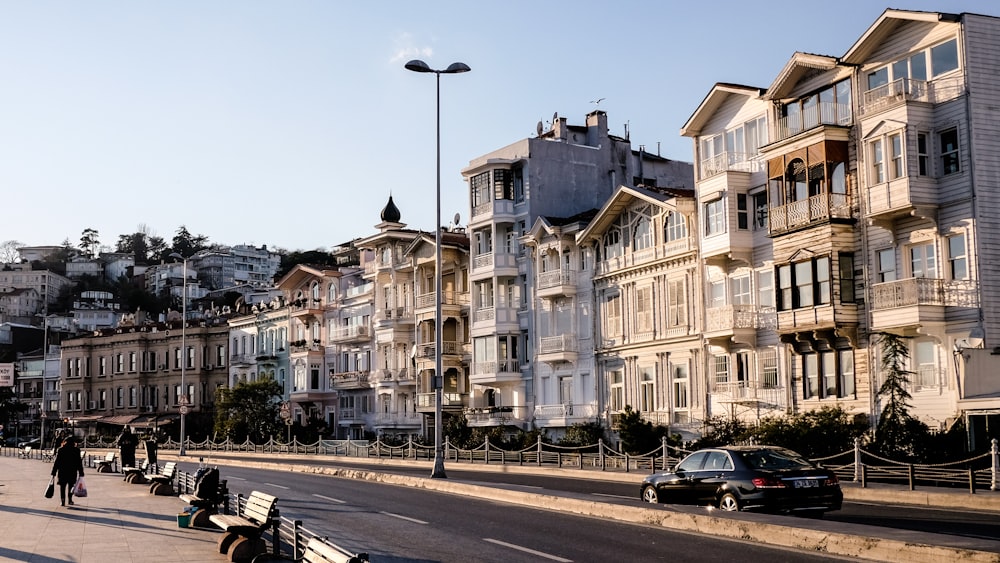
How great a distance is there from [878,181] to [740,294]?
30.1 feet

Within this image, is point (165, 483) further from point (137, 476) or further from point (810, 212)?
point (810, 212)

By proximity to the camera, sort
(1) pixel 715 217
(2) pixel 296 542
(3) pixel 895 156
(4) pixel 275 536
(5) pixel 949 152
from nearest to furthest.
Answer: (2) pixel 296 542
(4) pixel 275 536
(5) pixel 949 152
(3) pixel 895 156
(1) pixel 715 217

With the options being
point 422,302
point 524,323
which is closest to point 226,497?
point 524,323

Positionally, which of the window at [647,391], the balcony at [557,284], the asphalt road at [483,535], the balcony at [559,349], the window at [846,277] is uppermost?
the balcony at [557,284]

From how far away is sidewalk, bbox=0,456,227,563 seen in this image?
17.3m

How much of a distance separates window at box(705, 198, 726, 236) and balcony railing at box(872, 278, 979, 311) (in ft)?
31.2

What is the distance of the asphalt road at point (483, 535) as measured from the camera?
16391 millimetres

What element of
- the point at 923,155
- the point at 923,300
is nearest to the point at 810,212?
the point at 923,155

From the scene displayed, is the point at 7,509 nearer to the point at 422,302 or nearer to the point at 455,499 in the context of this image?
the point at 455,499

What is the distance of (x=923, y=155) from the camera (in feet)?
116

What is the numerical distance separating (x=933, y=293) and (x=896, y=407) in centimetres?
361

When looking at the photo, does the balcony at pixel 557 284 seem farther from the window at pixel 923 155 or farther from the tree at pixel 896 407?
the window at pixel 923 155

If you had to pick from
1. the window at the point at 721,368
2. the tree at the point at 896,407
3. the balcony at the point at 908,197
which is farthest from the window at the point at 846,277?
the window at the point at 721,368

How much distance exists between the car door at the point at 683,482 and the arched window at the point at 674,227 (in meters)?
25.9
